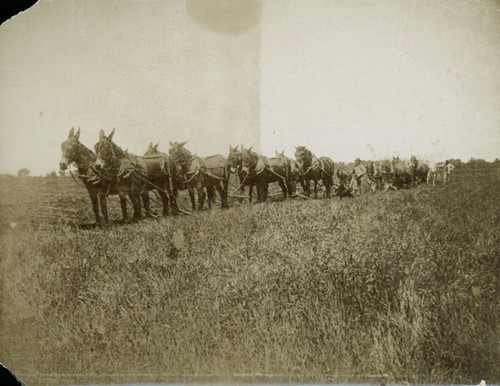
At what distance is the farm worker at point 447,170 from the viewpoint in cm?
382

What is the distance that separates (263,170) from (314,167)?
17.9 inches

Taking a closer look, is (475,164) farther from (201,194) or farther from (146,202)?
(146,202)

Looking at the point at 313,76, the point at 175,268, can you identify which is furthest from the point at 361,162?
the point at 175,268

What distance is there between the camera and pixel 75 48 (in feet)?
13.1

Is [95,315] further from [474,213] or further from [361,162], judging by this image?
[474,213]

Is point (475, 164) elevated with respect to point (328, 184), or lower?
elevated

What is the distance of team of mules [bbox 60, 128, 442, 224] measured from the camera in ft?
12.8

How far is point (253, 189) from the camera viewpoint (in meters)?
4.00


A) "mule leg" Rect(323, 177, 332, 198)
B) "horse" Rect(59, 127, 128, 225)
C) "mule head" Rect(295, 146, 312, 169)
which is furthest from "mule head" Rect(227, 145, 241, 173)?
"horse" Rect(59, 127, 128, 225)

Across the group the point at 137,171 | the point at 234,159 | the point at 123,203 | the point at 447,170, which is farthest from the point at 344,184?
the point at 123,203

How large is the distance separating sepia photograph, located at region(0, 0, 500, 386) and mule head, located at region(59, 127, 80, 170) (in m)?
0.04

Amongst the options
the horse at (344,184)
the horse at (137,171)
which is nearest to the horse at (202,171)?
the horse at (137,171)

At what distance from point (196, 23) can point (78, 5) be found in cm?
109

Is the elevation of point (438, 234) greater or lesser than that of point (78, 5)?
lesser
